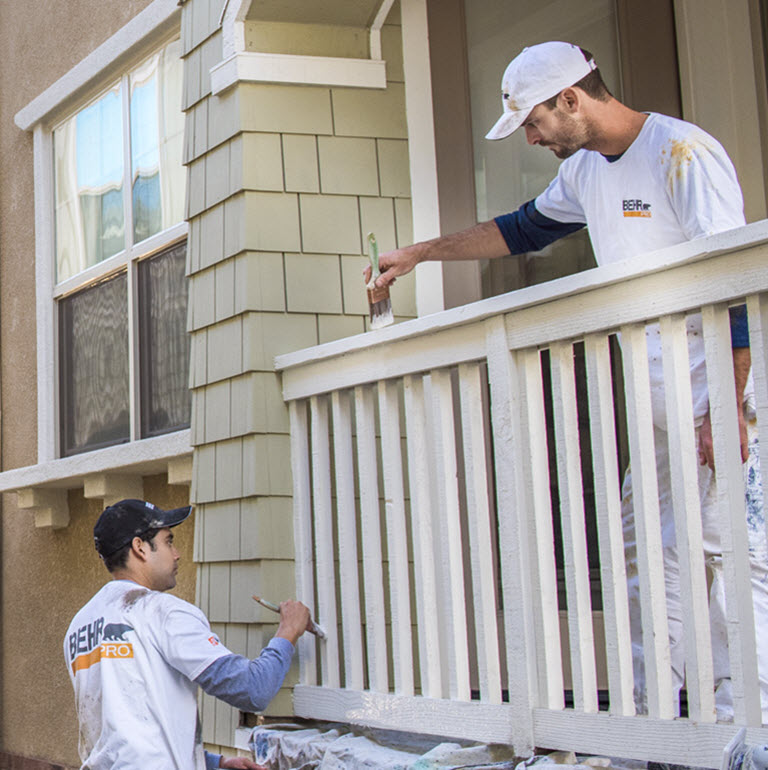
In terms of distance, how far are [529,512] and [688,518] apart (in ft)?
1.80

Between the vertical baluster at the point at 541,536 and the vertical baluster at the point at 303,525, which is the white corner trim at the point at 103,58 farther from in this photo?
the vertical baluster at the point at 541,536

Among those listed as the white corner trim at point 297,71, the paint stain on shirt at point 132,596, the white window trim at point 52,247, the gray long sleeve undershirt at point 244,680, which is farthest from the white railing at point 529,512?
the white window trim at point 52,247

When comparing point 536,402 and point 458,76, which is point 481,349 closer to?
point 536,402

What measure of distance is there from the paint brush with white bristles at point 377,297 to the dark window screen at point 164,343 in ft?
6.22

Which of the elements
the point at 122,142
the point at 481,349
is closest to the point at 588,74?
the point at 481,349

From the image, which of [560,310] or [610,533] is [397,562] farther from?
[560,310]

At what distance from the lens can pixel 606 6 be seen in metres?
5.13

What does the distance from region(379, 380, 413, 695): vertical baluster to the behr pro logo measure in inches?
39.5

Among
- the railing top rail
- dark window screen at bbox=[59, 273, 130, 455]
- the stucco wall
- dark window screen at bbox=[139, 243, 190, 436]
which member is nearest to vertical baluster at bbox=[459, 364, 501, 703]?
the railing top rail

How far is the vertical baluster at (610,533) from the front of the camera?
3.17m

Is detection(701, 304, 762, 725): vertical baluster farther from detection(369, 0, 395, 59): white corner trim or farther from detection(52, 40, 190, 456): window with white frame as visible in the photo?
detection(52, 40, 190, 456): window with white frame

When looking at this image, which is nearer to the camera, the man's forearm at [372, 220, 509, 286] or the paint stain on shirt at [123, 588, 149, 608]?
the paint stain on shirt at [123, 588, 149, 608]

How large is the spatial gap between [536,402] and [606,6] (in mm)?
2308

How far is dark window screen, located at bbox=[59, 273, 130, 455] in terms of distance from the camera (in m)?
6.60
